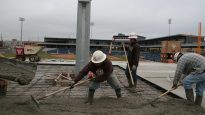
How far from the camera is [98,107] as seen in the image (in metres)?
6.23

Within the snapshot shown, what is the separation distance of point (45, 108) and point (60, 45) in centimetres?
6454

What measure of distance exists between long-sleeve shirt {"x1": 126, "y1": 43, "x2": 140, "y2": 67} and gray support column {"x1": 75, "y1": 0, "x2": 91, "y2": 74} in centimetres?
162

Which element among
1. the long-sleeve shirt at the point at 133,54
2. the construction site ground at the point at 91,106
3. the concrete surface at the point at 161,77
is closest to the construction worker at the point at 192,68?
the construction site ground at the point at 91,106

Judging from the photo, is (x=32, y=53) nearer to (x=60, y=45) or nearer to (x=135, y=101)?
(x=135, y=101)

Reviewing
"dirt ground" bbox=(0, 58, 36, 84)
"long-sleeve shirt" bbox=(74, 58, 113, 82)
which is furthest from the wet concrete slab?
"long-sleeve shirt" bbox=(74, 58, 113, 82)

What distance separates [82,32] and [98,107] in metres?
3.71

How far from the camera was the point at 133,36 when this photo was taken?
8172 millimetres

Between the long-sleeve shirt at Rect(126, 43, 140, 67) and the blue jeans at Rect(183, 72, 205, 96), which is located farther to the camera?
the long-sleeve shirt at Rect(126, 43, 140, 67)

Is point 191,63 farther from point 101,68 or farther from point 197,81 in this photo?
point 101,68

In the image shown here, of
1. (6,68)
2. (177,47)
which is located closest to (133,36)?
(6,68)

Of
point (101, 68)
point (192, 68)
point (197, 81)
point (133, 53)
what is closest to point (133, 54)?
point (133, 53)

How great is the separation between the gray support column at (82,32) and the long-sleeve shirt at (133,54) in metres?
1.62

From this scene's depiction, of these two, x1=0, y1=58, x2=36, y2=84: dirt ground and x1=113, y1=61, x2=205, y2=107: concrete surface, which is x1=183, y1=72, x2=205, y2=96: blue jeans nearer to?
x1=113, y1=61, x2=205, y2=107: concrete surface

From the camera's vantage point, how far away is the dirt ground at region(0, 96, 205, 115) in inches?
225
